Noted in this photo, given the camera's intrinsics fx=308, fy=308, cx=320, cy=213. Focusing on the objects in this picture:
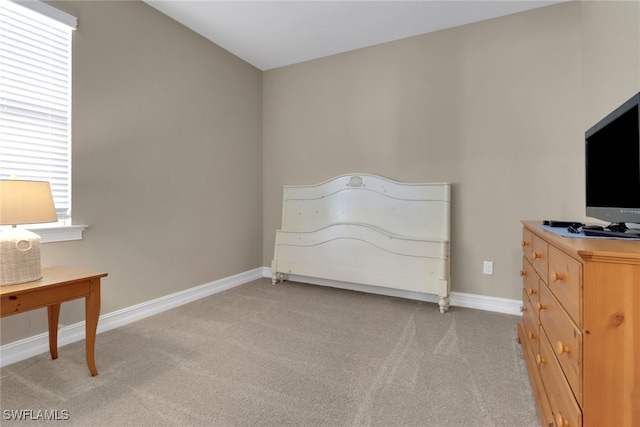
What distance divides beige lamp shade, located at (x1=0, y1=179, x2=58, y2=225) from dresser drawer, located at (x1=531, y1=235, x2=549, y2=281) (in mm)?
2301

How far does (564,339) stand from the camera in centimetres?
101

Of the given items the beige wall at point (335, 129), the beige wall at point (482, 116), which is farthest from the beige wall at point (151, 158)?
the beige wall at point (482, 116)

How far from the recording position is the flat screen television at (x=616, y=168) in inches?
43.6

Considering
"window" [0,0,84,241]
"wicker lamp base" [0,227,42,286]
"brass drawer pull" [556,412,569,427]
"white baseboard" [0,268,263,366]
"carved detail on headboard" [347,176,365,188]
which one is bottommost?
"white baseboard" [0,268,263,366]

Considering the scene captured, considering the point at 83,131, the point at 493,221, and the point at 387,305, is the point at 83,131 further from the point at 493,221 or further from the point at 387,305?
the point at 493,221

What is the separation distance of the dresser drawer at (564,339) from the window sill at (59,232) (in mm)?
2639

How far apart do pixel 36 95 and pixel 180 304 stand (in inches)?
73.4

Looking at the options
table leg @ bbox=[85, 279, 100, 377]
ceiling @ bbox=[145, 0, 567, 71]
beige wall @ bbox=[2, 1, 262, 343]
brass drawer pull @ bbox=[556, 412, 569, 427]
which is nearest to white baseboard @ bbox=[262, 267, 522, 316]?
beige wall @ bbox=[2, 1, 262, 343]

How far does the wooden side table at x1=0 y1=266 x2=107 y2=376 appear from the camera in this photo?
1377 millimetres

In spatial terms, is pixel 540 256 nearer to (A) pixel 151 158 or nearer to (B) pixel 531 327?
(B) pixel 531 327

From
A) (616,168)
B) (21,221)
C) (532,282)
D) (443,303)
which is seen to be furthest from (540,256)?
(21,221)

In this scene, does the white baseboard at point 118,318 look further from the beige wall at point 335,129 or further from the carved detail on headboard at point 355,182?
the carved detail on headboard at point 355,182

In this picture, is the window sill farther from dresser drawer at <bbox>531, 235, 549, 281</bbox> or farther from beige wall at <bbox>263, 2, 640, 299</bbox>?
dresser drawer at <bbox>531, 235, 549, 281</bbox>

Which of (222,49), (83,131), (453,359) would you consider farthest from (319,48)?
(453,359)
